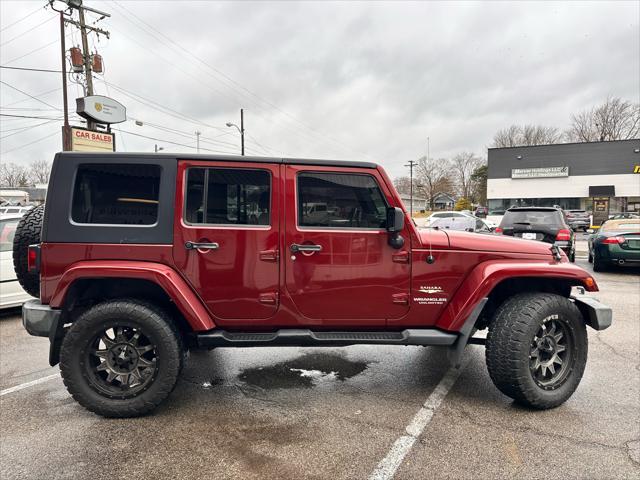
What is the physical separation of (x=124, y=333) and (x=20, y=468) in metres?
0.97

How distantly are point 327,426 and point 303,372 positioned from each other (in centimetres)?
103

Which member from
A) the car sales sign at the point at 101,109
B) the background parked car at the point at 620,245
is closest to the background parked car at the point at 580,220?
the background parked car at the point at 620,245

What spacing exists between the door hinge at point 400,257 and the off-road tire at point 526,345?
87 centimetres

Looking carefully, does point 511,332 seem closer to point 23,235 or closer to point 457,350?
point 457,350

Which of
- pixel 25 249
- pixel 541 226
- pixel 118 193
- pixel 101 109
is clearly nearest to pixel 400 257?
pixel 118 193

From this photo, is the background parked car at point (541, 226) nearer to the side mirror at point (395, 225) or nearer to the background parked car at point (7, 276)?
the side mirror at point (395, 225)

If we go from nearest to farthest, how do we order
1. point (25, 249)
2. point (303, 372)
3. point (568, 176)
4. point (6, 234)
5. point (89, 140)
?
point (25, 249) < point (303, 372) < point (6, 234) < point (89, 140) < point (568, 176)

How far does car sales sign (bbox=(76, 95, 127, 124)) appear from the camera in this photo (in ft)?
62.0

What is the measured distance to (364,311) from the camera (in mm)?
3168

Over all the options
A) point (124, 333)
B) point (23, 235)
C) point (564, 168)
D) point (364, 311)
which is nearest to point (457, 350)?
point (364, 311)

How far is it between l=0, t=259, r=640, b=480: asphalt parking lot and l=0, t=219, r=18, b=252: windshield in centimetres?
237

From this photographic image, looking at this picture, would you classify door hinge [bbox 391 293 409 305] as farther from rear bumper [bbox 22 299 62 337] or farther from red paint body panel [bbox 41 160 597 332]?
rear bumper [bbox 22 299 62 337]

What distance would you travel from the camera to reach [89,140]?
19625 millimetres

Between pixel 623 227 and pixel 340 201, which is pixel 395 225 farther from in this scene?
pixel 623 227
